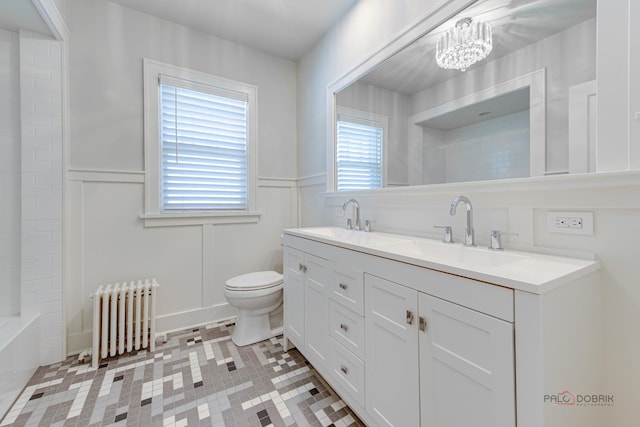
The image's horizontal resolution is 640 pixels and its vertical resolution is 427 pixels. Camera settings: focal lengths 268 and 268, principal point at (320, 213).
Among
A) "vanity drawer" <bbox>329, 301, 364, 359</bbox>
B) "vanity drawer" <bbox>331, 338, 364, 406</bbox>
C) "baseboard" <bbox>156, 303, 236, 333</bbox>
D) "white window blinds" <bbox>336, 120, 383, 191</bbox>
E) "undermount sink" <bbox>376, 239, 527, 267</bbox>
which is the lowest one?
"baseboard" <bbox>156, 303, 236, 333</bbox>

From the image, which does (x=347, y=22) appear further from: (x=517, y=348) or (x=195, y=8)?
(x=517, y=348)

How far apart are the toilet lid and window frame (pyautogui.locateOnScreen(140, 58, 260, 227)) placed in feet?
2.02

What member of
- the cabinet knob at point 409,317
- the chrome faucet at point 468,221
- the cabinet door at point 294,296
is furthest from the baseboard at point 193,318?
the chrome faucet at point 468,221

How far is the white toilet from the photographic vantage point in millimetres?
2006

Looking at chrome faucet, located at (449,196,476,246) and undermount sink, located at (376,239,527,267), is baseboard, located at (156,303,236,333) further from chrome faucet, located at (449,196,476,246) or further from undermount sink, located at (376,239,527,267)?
chrome faucet, located at (449,196,476,246)

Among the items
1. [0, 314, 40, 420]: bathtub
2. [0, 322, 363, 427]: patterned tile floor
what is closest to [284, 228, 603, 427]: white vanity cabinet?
[0, 322, 363, 427]: patterned tile floor

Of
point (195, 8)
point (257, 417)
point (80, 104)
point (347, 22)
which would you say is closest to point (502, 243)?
point (257, 417)

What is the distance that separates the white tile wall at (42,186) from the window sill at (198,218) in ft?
1.81

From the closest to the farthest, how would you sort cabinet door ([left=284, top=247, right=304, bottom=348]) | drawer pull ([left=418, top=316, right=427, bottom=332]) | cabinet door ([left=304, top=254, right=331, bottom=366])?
drawer pull ([left=418, top=316, right=427, bottom=332])
cabinet door ([left=304, top=254, right=331, bottom=366])
cabinet door ([left=284, top=247, right=304, bottom=348])

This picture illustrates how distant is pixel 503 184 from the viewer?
1.14m

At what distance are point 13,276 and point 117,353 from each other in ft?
2.72

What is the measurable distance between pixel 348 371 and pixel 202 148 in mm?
2111

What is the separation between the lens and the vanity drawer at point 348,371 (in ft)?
4.00

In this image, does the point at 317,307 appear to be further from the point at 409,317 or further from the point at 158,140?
the point at 158,140
